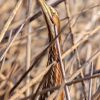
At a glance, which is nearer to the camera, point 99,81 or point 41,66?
point 99,81

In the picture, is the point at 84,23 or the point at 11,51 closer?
the point at 11,51

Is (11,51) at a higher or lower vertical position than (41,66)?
higher

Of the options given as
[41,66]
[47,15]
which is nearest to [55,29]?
[47,15]

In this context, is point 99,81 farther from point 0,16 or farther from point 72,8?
point 0,16

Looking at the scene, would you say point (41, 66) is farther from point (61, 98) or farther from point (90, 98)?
point (61, 98)

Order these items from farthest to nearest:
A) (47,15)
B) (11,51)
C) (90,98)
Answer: (11,51) → (90,98) → (47,15)

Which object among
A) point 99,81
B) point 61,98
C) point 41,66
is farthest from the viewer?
point 41,66

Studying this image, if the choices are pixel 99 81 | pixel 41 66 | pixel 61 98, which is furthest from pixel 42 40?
pixel 61 98

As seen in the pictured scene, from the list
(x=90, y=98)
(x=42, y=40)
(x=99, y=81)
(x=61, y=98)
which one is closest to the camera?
(x=61, y=98)

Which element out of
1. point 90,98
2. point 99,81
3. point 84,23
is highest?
point 90,98
